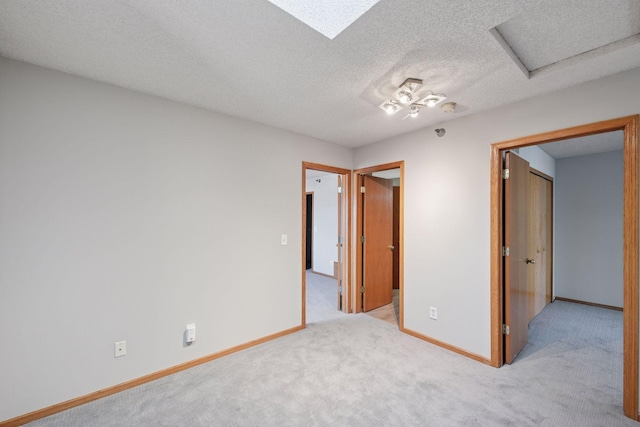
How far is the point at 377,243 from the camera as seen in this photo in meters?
4.07

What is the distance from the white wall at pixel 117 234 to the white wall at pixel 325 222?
3178mm

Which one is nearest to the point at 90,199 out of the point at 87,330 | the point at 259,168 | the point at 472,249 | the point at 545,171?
the point at 87,330

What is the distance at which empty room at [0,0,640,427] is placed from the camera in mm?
1527

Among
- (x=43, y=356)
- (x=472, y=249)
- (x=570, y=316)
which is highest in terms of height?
(x=472, y=249)

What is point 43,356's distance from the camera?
1.81 meters

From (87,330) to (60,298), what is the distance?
0.30 m

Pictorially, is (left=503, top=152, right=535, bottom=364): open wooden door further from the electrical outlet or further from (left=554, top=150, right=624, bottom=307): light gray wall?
the electrical outlet

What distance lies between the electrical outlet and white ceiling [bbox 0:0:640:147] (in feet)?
6.71

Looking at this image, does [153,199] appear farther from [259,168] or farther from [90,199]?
[259,168]

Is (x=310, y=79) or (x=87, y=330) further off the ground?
(x=310, y=79)

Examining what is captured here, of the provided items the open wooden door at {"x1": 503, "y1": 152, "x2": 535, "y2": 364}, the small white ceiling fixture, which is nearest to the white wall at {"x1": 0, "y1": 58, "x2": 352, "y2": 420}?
the small white ceiling fixture

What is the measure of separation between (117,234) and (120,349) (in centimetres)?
91

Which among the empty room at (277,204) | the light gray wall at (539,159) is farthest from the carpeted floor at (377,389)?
the light gray wall at (539,159)

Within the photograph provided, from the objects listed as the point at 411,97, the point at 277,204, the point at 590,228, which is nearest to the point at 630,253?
the point at 411,97
